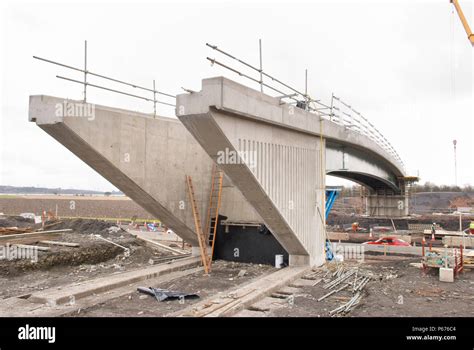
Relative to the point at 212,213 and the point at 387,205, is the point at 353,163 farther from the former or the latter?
the point at 387,205

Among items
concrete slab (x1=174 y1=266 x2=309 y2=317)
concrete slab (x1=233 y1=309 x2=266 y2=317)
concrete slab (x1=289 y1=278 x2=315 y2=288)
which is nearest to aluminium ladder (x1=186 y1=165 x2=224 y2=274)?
concrete slab (x1=174 y1=266 x2=309 y2=317)

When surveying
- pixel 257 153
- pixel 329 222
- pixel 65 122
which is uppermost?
pixel 65 122

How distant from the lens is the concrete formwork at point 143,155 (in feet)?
35.5

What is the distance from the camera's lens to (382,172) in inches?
1177

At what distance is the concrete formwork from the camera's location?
10820 millimetres

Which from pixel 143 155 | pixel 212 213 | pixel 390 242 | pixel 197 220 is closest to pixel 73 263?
pixel 197 220

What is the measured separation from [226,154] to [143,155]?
419 cm

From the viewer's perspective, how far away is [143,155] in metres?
13.1

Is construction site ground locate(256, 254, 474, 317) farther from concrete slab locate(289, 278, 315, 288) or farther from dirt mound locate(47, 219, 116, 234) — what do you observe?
dirt mound locate(47, 219, 116, 234)

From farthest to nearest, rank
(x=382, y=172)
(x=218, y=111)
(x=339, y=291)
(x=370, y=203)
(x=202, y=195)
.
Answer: (x=370, y=203)
(x=382, y=172)
(x=202, y=195)
(x=339, y=291)
(x=218, y=111)

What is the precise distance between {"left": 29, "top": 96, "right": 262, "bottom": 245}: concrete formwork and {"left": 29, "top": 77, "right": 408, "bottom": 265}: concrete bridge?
3cm
